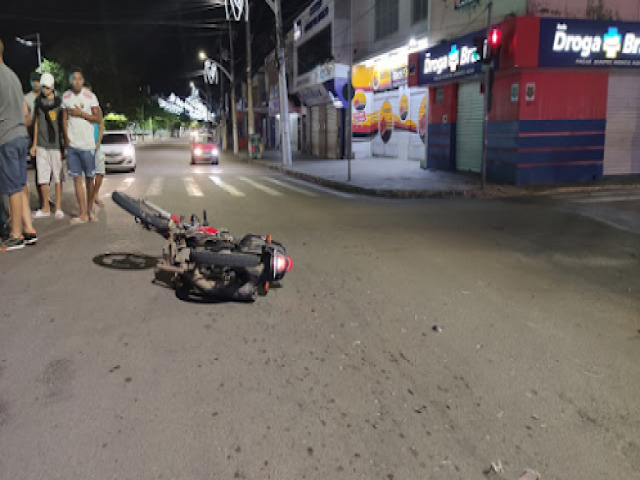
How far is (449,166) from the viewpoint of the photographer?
62.7 feet

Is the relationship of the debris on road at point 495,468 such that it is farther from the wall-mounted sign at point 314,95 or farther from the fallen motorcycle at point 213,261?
the wall-mounted sign at point 314,95

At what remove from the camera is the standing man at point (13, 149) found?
6466 millimetres

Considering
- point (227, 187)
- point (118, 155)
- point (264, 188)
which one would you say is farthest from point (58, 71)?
point (264, 188)

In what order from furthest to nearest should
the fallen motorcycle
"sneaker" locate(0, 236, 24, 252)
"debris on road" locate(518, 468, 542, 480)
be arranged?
"sneaker" locate(0, 236, 24, 252) → the fallen motorcycle → "debris on road" locate(518, 468, 542, 480)

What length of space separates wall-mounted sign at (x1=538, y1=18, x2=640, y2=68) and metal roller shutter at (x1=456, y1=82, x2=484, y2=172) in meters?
3.21

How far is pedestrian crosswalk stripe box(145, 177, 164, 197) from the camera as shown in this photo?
1326 centimetres

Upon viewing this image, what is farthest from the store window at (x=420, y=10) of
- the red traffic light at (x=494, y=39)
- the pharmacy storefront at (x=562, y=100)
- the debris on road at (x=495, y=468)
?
the debris on road at (x=495, y=468)

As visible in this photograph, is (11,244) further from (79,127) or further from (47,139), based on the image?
(47,139)

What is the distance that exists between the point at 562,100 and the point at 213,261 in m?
13.0

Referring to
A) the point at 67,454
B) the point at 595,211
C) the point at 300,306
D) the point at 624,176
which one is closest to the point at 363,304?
the point at 300,306

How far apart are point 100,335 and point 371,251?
377 centimetres

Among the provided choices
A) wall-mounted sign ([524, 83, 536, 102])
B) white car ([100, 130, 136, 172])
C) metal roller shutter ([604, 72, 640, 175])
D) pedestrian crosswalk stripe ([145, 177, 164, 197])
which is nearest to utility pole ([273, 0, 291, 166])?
white car ([100, 130, 136, 172])

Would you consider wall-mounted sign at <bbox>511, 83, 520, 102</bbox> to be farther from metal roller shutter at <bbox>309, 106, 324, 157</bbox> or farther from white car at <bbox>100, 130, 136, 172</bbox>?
metal roller shutter at <bbox>309, 106, 324, 157</bbox>

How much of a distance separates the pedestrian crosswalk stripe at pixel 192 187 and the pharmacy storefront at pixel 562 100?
7674mm
